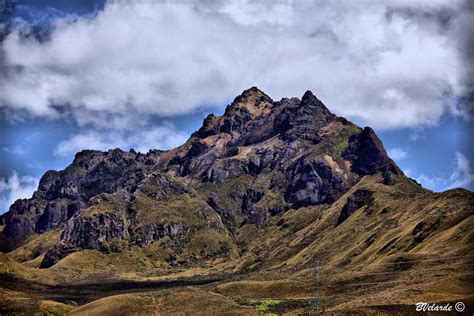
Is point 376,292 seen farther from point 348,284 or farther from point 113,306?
point 113,306

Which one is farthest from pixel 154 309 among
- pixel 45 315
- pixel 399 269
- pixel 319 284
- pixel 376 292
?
pixel 399 269

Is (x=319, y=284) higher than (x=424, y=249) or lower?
lower

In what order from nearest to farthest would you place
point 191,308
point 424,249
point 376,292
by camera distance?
point 376,292 → point 191,308 → point 424,249

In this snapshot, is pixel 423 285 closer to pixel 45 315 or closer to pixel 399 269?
pixel 399 269

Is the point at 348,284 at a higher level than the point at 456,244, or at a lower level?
lower

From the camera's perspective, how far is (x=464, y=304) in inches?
3807

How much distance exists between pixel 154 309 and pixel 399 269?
83.4 m

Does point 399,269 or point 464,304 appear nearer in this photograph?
point 464,304

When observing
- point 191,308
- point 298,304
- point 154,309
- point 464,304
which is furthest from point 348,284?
point 464,304

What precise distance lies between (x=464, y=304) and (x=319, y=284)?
8589cm

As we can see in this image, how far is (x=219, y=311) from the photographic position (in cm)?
16000

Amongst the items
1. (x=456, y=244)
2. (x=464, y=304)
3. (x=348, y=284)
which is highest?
(x=456, y=244)

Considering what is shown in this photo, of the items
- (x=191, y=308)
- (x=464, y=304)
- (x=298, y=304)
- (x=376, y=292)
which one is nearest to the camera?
(x=464, y=304)

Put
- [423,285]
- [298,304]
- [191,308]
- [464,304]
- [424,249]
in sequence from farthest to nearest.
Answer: [424,249]
[191,308]
[298,304]
[423,285]
[464,304]
